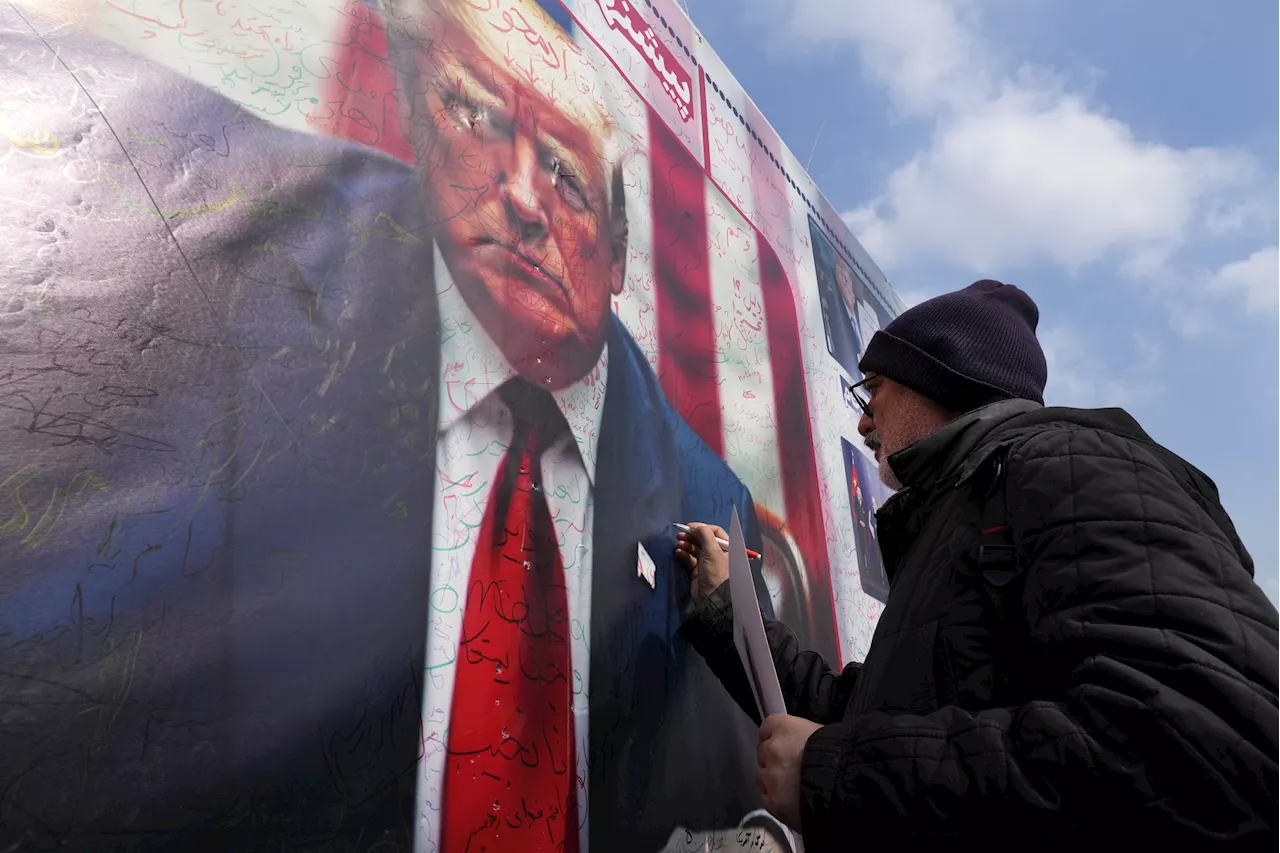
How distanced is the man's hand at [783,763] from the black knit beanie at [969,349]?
0.58 m

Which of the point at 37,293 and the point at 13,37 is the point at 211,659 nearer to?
the point at 37,293

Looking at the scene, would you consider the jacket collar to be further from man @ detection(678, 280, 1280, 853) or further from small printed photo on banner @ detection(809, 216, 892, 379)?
small printed photo on banner @ detection(809, 216, 892, 379)

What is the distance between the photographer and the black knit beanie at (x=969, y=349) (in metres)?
1.33

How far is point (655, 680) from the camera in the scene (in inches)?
59.5

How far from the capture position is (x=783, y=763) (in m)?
1.00

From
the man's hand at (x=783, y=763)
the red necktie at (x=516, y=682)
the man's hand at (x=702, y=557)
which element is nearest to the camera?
the man's hand at (x=783, y=763)

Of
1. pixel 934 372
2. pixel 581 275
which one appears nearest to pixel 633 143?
pixel 581 275

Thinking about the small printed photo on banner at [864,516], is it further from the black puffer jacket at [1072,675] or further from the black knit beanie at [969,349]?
the black puffer jacket at [1072,675]

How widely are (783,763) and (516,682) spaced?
15.2 inches

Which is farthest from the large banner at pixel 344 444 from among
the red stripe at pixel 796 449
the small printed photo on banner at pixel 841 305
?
the small printed photo on banner at pixel 841 305

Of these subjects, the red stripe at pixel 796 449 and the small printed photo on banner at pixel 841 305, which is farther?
the small printed photo on banner at pixel 841 305

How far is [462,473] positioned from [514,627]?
0.75ft

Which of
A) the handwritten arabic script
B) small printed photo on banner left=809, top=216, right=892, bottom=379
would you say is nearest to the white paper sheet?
the handwritten arabic script

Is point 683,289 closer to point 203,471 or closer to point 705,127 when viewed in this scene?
point 705,127
